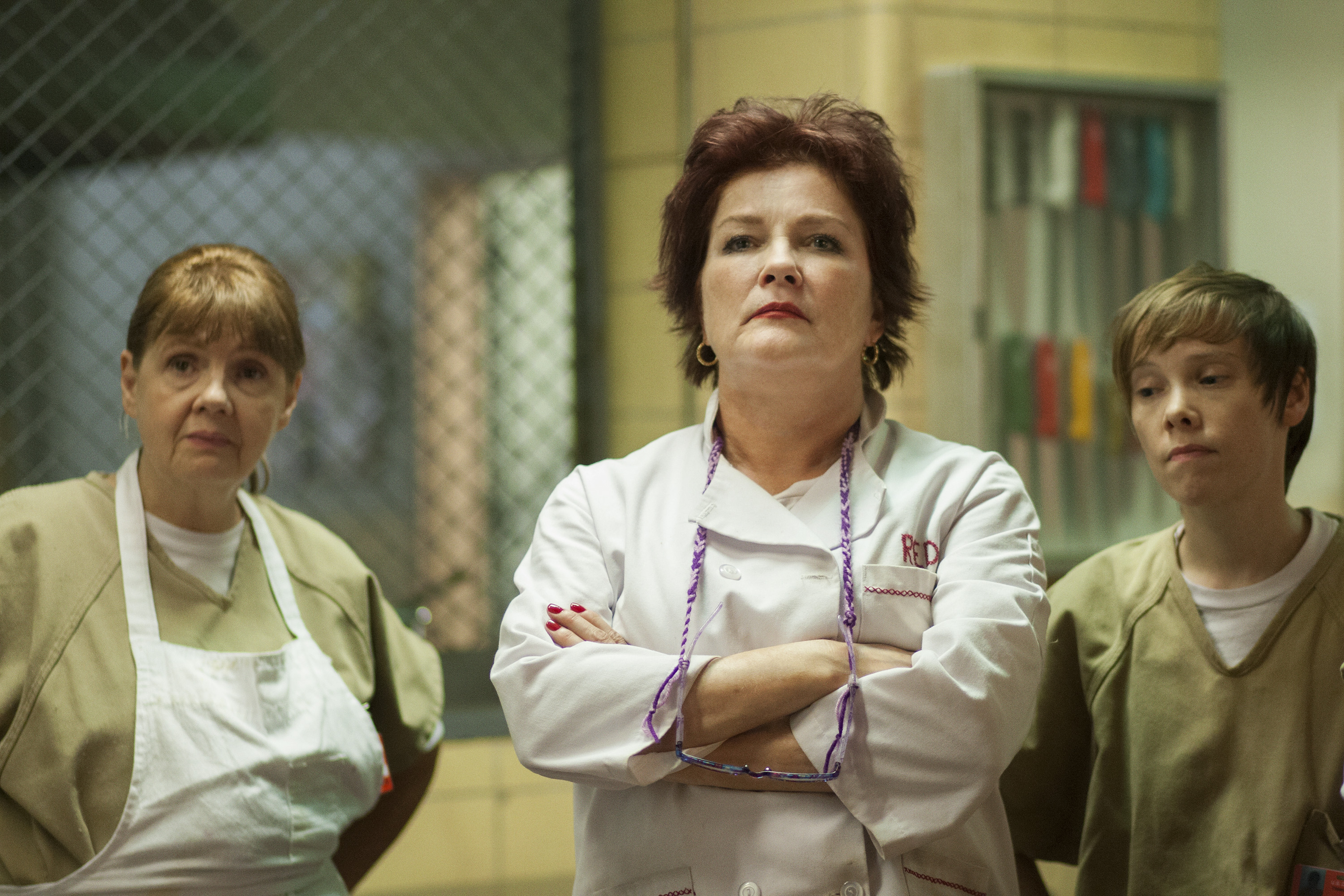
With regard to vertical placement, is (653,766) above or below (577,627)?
below

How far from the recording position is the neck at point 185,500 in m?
1.87

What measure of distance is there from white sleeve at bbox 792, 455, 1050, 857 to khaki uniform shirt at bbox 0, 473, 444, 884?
3.04ft

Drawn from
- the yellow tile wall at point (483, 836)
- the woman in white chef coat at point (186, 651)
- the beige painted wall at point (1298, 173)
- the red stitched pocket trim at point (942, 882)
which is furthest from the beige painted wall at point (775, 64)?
the red stitched pocket trim at point (942, 882)

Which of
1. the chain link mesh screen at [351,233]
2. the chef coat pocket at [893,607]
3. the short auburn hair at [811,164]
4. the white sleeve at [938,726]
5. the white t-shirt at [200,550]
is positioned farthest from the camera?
the chain link mesh screen at [351,233]

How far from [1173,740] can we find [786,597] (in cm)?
65

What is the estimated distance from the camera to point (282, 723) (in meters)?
1.82

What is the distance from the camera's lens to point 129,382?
1896mm

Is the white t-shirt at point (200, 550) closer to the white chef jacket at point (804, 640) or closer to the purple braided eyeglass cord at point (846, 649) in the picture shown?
the white chef jacket at point (804, 640)

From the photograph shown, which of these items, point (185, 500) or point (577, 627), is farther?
point (185, 500)

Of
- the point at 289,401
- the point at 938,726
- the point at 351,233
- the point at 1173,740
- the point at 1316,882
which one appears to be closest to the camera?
the point at 938,726

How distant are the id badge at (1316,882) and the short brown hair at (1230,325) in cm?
55

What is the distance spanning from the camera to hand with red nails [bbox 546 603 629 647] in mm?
1497

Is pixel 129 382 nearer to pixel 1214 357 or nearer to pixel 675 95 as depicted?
pixel 1214 357

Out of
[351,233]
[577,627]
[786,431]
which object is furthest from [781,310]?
[351,233]
